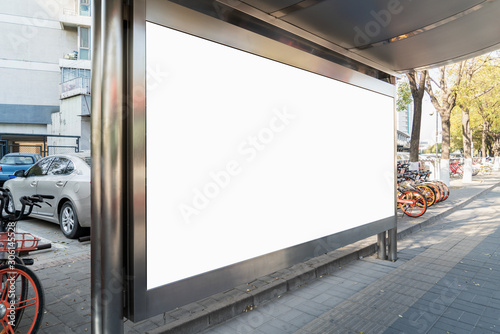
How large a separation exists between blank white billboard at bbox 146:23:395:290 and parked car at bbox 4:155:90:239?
431 cm

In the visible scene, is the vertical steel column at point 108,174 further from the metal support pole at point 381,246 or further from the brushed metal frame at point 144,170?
the metal support pole at point 381,246

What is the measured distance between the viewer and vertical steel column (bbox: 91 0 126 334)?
224 cm

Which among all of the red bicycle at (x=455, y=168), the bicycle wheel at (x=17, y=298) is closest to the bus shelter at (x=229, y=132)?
the bicycle wheel at (x=17, y=298)

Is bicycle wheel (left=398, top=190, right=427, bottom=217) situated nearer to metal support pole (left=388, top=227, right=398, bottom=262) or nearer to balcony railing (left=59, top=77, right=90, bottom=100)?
metal support pole (left=388, top=227, right=398, bottom=262)

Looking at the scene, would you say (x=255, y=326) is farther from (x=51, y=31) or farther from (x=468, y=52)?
→ (x=51, y=31)

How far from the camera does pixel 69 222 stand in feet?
22.1

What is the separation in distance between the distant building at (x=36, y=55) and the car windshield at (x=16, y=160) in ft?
54.4

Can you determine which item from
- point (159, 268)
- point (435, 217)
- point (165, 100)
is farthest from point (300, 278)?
point (435, 217)

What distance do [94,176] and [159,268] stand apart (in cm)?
75

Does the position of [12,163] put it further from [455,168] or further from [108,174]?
[455,168]

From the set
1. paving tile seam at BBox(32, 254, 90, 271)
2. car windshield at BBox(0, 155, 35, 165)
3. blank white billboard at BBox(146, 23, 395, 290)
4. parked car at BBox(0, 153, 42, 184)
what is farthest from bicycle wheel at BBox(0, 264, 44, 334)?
car windshield at BBox(0, 155, 35, 165)

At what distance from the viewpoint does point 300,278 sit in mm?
4645

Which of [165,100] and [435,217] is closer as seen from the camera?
[165,100]

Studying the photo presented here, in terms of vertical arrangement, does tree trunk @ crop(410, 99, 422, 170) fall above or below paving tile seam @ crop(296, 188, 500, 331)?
above
